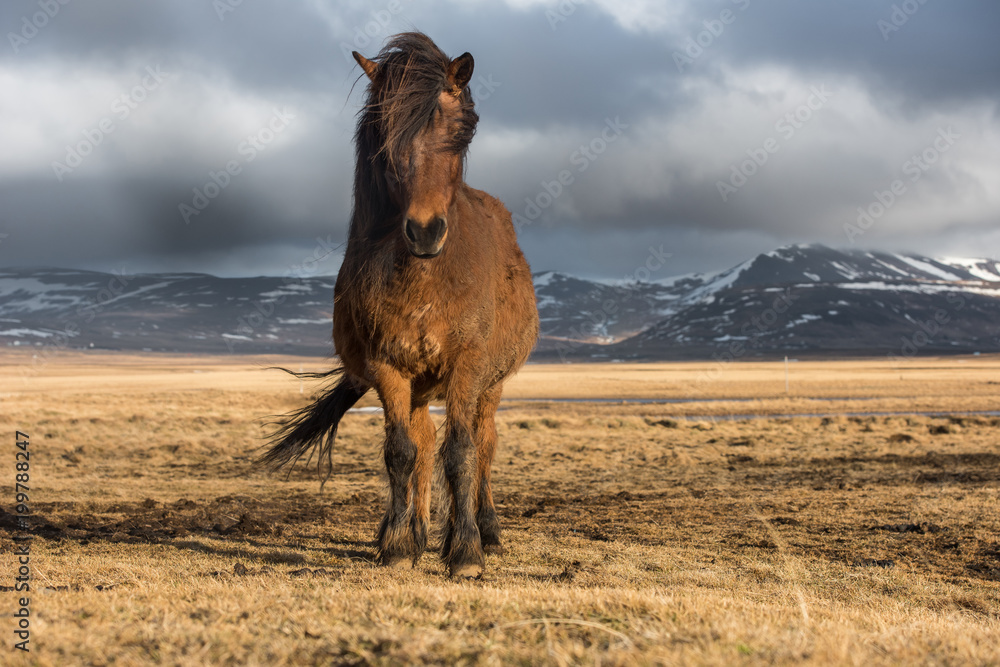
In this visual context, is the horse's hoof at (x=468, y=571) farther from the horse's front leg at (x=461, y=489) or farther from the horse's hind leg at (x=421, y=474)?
the horse's hind leg at (x=421, y=474)

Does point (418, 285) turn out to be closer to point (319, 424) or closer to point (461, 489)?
point (461, 489)

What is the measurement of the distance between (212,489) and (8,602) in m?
8.42

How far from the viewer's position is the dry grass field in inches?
131

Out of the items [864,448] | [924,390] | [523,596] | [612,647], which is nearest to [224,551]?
[523,596]

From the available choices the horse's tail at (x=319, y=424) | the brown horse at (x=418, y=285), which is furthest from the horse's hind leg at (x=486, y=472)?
the horse's tail at (x=319, y=424)

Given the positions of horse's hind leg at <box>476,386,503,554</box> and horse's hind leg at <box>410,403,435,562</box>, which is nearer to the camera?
horse's hind leg at <box>410,403,435,562</box>

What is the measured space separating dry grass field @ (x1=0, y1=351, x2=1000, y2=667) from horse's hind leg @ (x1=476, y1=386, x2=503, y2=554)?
0.28 meters

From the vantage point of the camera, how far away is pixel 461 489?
6043mm

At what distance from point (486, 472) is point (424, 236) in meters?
3.47

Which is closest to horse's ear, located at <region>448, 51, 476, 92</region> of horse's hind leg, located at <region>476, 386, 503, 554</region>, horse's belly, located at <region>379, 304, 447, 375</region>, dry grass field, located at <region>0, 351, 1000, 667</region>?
horse's belly, located at <region>379, 304, 447, 375</region>

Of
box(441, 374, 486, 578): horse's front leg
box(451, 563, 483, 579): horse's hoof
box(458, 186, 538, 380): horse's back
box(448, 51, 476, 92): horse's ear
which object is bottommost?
box(451, 563, 483, 579): horse's hoof

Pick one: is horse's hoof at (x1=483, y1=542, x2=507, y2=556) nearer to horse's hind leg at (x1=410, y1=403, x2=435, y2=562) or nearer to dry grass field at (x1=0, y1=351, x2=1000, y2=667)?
dry grass field at (x1=0, y1=351, x2=1000, y2=667)

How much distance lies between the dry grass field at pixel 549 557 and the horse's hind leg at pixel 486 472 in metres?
0.28

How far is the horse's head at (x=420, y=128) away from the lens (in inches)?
203
